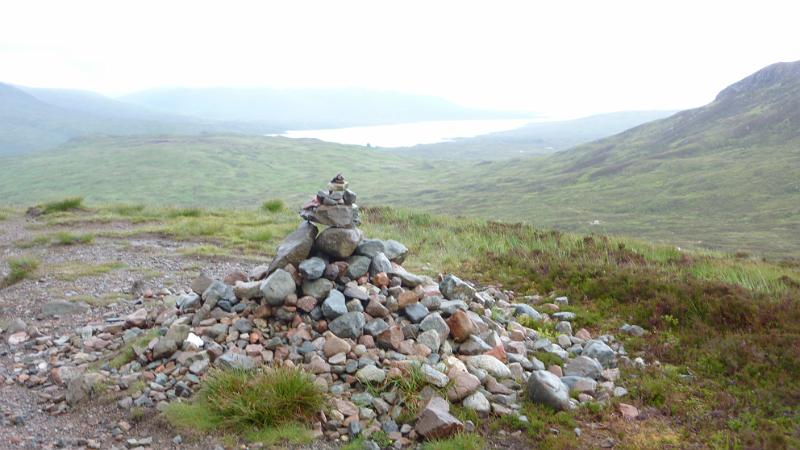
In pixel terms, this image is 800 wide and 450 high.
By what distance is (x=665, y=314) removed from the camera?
1076 centimetres

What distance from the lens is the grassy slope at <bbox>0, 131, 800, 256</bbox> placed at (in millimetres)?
70500

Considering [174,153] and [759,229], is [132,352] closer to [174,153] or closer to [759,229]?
[759,229]

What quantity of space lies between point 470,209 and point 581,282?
84.0m

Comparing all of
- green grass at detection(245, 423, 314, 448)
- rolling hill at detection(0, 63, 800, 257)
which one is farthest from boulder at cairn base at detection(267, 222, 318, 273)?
rolling hill at detection(0, 63, 800, 257)

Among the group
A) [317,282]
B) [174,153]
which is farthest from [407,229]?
[174,153]

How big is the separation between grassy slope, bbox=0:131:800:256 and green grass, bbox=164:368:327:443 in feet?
147

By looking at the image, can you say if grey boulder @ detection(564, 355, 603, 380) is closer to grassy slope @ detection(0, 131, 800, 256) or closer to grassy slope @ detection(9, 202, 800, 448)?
grassy slope @ detection(9, 202, 800, 448)

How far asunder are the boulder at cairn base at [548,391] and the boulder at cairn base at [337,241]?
395 cm

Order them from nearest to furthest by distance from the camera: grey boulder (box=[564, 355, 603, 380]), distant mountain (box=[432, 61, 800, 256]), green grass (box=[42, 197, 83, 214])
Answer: grey boulder (box=[564, 355, 603, 380]) → green grass (box=[42, 197, 83, 214]) → distant mountain (box=[432, 61, 800, 256])

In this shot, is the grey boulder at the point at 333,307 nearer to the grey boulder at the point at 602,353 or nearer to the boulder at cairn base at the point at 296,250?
the boulder at cairn base at the point at 296,250

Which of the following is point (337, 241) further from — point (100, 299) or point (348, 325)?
point (100, 299)

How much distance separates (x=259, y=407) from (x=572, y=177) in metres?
120

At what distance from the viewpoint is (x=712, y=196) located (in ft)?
275

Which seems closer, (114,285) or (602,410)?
(602,410)
